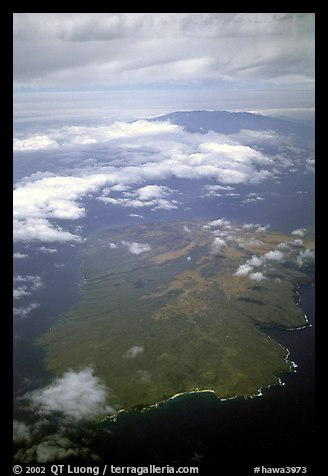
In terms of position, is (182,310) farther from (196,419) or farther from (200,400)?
(196,419)

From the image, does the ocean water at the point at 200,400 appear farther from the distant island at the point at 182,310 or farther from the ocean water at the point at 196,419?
the distant island at the point at 182,310

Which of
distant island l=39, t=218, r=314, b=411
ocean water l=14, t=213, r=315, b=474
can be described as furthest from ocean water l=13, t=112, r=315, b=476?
distant island l=39, t=218, r=314, b=411

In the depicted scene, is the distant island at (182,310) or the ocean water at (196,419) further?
the distant island at (182,310)

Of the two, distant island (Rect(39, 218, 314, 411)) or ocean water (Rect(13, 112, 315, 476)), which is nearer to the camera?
ocean water (Rect(13, 112, 315, 476))

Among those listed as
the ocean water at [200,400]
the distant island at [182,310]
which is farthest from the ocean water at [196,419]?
the distant island at [182,310]

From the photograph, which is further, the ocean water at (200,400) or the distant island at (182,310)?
the distant island at (182,310)

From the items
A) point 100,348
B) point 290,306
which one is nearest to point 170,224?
point 100,348

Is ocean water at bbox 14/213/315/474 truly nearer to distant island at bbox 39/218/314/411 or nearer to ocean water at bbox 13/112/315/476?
ocean water at bbox 13/112/315/476
